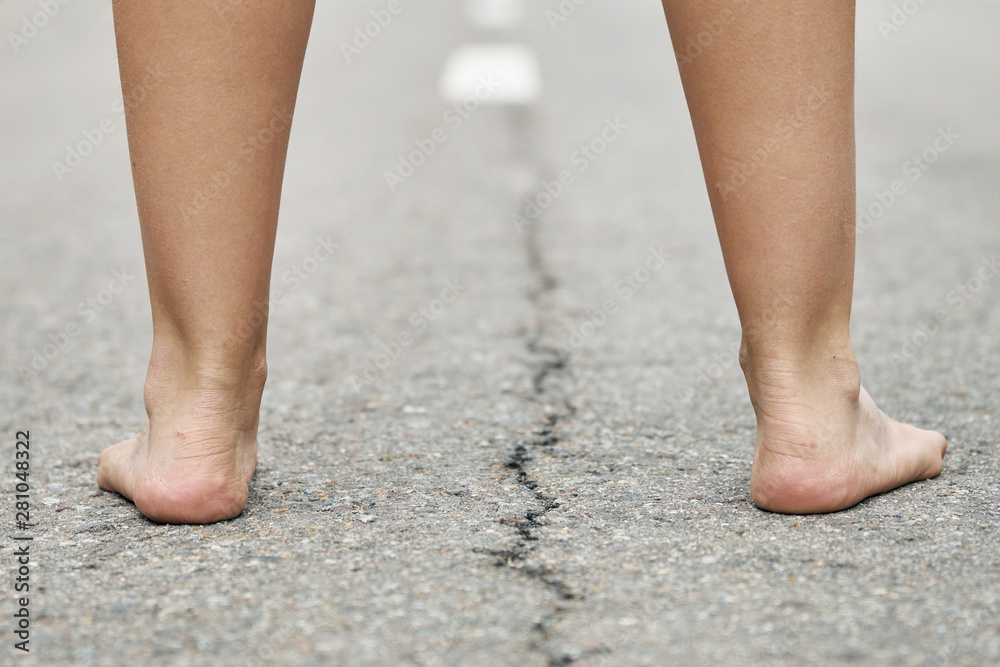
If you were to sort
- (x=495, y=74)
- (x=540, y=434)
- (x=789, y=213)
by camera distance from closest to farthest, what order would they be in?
(x=789, y=213) < (x=540, y=434) < (x=495, y=74)

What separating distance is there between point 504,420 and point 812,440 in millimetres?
587

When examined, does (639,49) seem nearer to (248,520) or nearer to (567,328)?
(567,328)

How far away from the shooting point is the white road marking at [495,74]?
16.5 feet

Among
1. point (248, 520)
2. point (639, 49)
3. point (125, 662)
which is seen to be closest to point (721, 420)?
point (248, 520)

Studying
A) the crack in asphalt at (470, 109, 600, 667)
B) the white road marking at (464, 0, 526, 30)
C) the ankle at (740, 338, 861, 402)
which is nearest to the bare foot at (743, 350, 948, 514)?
the ankle at (740, 338, 861, 402)

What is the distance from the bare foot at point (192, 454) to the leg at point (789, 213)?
623 millimetres

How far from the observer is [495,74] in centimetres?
541

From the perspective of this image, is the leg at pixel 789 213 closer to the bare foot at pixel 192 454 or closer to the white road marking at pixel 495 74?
the bare foot at pixel 192 454

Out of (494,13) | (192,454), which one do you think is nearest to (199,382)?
(192,454)

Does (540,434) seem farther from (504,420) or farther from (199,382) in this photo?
(199,382)

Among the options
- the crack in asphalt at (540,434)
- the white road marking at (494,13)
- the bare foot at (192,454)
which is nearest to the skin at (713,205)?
the bare foot at (192,454)

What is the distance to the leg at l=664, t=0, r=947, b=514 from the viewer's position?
3.67 ft

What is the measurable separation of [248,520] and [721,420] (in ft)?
2.58

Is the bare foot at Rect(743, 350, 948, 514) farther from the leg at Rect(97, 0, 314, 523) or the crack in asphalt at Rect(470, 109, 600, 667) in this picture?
the leg at Rect(97, 0, 314, 523)
